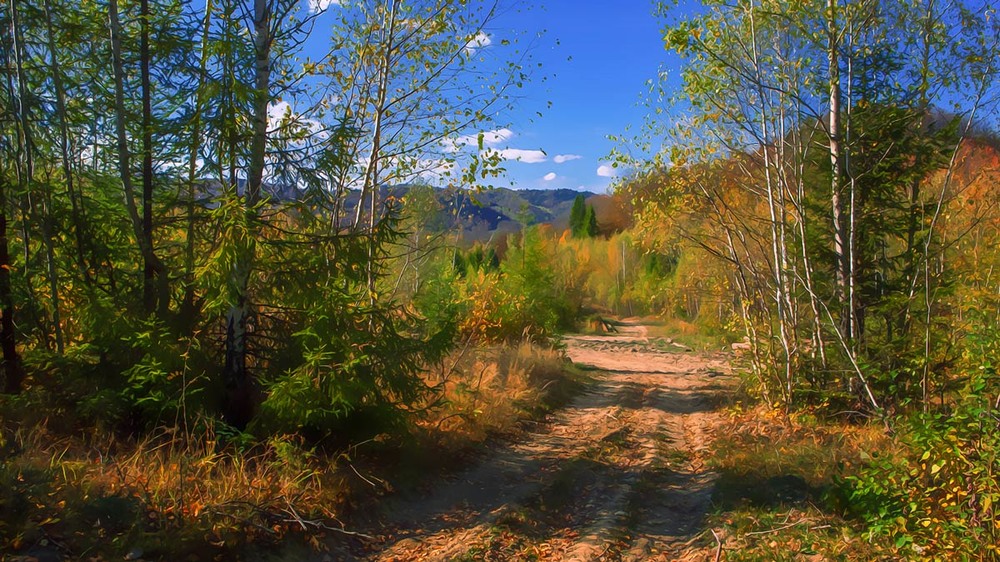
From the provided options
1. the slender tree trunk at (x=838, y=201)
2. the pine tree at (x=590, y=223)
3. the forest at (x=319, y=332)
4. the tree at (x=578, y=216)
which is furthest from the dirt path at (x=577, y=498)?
the tree at (x=578, y=216)

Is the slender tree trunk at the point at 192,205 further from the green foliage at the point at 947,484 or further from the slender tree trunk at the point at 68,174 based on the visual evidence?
the green foliage at the point at 947,484

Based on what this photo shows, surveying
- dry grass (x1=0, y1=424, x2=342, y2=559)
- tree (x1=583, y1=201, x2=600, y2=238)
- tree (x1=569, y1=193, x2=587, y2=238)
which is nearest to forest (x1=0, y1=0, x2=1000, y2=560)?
dry grass (x1=0, y1=424, x2=342, y2=559)

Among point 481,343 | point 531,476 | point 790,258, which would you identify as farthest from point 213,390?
point 481,343

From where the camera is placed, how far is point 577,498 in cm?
687

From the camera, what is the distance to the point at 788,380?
32.4 feet

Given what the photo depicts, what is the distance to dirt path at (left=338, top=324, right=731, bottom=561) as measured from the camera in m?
5.54

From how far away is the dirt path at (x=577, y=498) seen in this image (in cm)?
554

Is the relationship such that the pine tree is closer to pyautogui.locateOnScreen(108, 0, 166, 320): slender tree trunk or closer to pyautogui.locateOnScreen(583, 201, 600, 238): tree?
pyautogui.locateOnScreen(583, 201, 600, 238): tree

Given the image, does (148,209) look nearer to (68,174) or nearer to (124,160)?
(124,160)

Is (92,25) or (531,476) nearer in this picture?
(92,25)

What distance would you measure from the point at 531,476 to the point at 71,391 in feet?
15.7

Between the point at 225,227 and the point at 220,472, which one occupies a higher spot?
the point at 225,227

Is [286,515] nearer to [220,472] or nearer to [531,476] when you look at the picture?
[220,472]

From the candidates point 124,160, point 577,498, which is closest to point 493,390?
point 577,498
